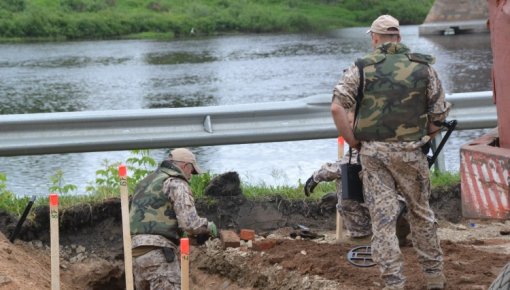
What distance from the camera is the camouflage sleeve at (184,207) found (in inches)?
290

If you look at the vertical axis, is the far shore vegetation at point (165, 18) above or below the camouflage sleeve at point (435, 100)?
→ above

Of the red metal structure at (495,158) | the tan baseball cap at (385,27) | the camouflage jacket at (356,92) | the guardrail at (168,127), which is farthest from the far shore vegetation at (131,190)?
the red metal structure at (495,158)

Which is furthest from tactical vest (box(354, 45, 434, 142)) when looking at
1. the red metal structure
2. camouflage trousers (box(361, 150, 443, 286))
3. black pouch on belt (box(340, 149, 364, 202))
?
the red metal structure

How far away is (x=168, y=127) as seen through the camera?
917cm

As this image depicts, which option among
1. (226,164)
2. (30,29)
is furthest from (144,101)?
(30,29)

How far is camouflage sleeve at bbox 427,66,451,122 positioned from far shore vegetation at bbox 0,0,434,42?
34.7 m

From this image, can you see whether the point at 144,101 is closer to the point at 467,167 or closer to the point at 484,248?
the point at 484,248

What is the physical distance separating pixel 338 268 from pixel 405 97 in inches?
58.4

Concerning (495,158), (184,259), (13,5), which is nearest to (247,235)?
(184,259)

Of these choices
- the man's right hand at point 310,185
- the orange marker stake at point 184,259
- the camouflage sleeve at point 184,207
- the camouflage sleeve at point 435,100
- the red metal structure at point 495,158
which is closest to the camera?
the red metal structure at point 495,158

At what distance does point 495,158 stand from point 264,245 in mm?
3699

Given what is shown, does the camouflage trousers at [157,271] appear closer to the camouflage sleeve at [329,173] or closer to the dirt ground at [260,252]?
the dirt ground at [260,252]

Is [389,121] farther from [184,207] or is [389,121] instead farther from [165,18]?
[165,18]

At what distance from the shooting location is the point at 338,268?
24.7 feet
